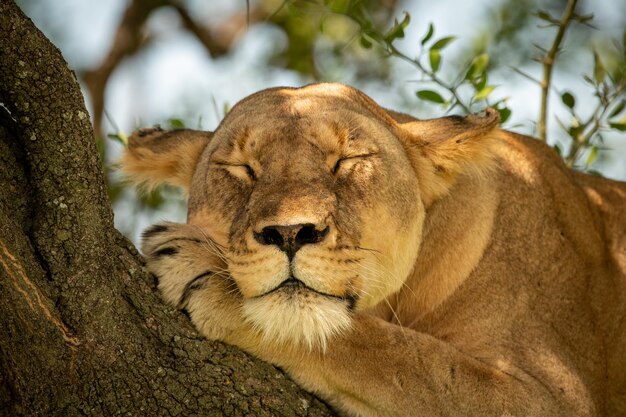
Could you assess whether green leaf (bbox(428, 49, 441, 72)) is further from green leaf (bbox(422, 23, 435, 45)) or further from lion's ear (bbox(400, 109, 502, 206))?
lion's ear (bbox(400, 109, 502, 206))

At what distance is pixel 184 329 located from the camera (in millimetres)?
3645

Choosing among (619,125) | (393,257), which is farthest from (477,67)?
(393,257)

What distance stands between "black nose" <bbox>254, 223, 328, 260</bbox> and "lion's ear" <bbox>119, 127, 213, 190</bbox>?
1.40 m

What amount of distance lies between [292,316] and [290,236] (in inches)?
13.4

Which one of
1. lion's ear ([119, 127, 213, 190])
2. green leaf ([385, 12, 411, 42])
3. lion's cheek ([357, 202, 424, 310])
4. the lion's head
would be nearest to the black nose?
the lion's head

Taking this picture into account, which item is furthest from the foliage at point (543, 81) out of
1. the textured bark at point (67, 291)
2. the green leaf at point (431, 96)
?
the textured bark at point (67, 291)

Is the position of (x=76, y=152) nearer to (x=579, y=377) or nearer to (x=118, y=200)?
Result: (x=579, y=377)

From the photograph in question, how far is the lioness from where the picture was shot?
3852 mm

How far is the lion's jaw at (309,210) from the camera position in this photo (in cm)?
378

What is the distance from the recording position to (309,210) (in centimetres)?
390

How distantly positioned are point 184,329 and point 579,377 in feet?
7.12

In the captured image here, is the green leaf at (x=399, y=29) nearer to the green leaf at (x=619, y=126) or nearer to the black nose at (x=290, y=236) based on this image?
the green leaf at (x=619, y=126)

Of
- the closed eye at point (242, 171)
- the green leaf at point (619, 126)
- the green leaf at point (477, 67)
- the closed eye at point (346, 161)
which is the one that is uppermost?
the green leaf at point (477, 67)

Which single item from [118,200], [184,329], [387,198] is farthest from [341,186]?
[118,200]
